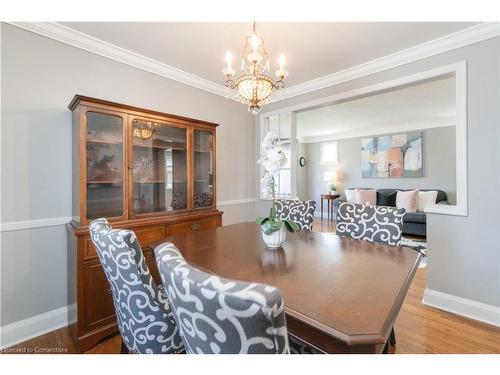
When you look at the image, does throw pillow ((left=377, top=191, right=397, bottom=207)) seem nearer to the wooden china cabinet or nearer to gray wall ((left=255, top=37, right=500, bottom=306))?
gray wall ((left=255, top=37, right=500, bottom=306))

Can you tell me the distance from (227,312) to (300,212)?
6.13ft

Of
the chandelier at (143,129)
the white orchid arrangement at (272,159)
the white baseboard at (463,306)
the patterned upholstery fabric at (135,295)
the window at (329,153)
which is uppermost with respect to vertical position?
the window at (329,153)

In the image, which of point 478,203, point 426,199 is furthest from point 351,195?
point 478,203

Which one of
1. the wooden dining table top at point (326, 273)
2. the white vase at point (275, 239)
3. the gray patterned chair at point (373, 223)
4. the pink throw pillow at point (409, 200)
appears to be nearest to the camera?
the wooden dining table top at point (326, 273)

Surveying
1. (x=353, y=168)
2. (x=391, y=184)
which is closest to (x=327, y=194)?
(x=353, y=168)

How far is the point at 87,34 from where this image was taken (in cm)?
205

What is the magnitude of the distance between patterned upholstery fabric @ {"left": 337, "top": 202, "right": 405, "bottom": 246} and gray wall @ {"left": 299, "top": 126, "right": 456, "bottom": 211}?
466 centimetres

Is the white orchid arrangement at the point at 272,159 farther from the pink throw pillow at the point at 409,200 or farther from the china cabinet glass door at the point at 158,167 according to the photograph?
the pink throw pillow at the point at 409,200

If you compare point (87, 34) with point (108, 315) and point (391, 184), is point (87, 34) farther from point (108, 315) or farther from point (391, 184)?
point (391, 184)

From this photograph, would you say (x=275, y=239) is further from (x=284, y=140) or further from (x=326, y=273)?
(x=284, y=140)

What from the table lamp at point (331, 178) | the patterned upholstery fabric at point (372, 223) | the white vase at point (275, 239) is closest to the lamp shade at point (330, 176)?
the table lamp at point (331, 178)

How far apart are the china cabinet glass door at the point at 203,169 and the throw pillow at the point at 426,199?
450 centimetres

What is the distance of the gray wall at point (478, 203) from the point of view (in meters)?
1.96
